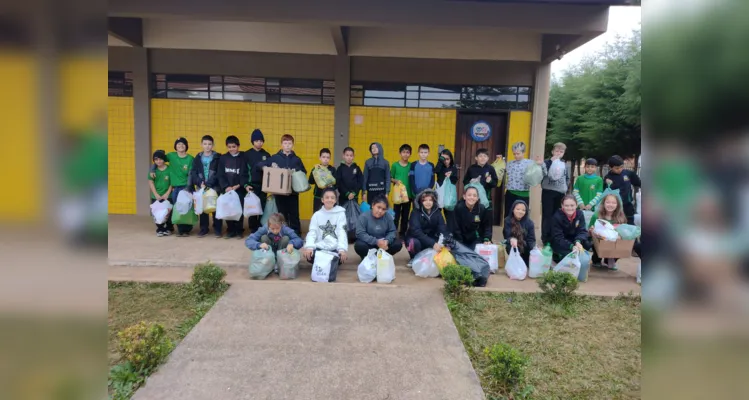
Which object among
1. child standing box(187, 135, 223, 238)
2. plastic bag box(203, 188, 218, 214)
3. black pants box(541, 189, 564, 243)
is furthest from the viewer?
child standing box(187, 135, 223, 238)

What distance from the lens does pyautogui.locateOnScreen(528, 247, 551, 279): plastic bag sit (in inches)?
201

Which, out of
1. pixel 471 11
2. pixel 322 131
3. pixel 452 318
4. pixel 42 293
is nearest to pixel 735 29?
pixel 42 293

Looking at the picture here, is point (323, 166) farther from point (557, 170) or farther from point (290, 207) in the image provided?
point (557, 170)

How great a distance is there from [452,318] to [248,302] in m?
1.90

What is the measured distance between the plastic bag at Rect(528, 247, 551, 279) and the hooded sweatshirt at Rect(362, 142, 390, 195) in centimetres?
226

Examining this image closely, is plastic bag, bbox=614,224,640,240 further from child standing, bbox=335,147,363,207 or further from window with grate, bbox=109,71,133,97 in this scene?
window with grate, bbox=109,71,133,97

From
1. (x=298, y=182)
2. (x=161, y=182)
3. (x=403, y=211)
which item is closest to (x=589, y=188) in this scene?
(x=403, y=211)

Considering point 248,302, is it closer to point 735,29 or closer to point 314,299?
point 314,299

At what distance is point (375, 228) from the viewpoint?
17.2 feet

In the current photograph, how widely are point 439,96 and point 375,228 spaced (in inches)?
152

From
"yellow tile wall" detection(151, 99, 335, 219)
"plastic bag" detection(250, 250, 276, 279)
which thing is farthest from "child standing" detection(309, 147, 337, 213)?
"yellow tile wall" detection(151, 99, 335, 219)

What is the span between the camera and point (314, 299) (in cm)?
424

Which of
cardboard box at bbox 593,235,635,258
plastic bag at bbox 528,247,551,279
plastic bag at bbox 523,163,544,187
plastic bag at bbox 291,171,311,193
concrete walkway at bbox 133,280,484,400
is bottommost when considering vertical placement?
concrete walkway at bbox 133,280,484,400

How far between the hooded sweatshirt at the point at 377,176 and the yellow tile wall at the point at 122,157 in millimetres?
4543
